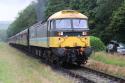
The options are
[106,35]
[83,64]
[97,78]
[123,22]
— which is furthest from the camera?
[106,35]

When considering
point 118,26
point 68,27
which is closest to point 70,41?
point 68,27

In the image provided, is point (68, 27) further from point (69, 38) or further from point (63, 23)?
point (69, 38)

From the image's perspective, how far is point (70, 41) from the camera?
78.0 feet

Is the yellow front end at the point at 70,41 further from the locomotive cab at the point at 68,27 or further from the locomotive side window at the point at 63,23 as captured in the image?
the locomotive side window at the point at 63,23

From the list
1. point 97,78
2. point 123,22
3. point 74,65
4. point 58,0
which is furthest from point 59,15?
point 58,0

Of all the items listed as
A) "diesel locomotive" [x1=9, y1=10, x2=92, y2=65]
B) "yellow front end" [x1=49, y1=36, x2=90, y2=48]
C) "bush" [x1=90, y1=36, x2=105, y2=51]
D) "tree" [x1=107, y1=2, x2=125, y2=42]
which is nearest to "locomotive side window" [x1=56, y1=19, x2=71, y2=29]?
"diesel locomotive" [x1=9, y1=10, x2=92, y2=65]

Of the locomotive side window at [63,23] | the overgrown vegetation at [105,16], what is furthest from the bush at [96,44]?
the overgrown vegetation at [105,16]

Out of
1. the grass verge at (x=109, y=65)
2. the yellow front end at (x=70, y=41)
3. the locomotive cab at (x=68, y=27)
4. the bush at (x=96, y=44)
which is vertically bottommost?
the grass verge at (x=109, y=65)

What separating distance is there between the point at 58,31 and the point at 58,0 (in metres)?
64.5

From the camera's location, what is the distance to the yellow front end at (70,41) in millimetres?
23688

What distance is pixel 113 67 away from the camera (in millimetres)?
22734

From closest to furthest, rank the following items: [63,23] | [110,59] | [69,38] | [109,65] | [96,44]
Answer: [69,38]
[109,65]
[63,23]
[110,59]
[96,44]

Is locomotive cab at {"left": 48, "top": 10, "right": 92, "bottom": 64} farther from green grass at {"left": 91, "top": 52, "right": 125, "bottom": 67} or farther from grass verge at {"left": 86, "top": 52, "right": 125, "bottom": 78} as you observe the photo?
green grass at {"left": 91, "top": 52, "right": 125, "bottom": 67}

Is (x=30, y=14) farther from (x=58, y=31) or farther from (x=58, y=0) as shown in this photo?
(x=58, y=31)
